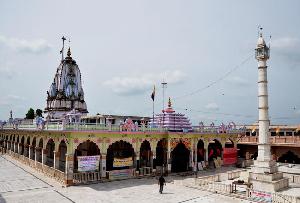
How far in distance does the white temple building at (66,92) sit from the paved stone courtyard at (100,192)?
2095cm

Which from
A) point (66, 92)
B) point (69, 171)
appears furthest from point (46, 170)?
point (66, 92)

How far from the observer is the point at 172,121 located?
33.1m

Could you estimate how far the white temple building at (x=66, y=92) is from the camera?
156ft

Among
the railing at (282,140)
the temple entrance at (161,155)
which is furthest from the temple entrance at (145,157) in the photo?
the railing at (282,140)

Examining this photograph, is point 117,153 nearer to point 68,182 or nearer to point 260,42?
point 68,182

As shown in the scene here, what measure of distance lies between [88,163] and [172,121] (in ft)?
37.5

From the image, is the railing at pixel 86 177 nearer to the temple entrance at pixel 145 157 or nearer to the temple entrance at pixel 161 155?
the temple entrance at pixel 161 155

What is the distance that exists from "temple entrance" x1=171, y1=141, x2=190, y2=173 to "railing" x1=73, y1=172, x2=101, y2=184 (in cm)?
1035

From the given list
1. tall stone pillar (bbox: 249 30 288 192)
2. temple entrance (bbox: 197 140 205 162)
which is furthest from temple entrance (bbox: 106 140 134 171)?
tall stone pillar (bbox: 249 30 288 192)

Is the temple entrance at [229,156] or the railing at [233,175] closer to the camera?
the railing at [233,175]

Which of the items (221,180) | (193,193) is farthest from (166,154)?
(193,193)

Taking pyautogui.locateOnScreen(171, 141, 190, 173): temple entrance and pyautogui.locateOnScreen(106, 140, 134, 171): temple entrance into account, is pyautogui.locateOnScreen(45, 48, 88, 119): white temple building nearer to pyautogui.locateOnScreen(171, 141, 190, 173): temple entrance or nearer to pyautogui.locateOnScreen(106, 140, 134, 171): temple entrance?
pyautogui.locateOnScreen(106, 140, 134, 171): temple entrance

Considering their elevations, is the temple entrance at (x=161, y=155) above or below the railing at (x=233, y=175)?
above

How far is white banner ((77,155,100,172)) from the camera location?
25.3m
